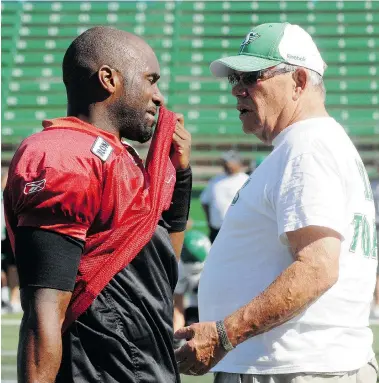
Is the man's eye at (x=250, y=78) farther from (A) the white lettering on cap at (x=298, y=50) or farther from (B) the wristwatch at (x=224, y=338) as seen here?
(B) the wristwatch at (x=224, y=338)

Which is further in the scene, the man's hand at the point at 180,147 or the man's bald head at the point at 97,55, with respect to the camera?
the man's hand at the point at 180,147

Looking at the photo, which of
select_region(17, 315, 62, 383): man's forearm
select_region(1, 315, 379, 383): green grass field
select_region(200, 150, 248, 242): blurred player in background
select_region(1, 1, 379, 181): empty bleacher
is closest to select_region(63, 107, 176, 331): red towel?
select_region(17, 315, 62, 383): man's forearm

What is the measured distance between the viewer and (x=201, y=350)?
2.64 m

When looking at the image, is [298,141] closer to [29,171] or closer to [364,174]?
[364,174]

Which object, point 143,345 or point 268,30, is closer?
point 143,345

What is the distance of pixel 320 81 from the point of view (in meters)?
3.06

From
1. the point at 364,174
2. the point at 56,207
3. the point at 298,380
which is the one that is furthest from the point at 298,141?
the point at 56,207

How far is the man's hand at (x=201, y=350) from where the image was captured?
8.66 ft

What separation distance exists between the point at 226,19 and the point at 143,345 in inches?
698

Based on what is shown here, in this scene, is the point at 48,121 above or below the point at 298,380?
above

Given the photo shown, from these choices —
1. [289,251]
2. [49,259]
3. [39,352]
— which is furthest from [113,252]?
[289,251]

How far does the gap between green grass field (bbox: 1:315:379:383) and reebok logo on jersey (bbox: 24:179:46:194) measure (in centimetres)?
462

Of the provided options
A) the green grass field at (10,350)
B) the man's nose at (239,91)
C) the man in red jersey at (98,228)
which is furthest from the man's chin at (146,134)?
the green grass field at (10,350)

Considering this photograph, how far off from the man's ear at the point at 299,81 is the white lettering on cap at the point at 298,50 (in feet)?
0.07
